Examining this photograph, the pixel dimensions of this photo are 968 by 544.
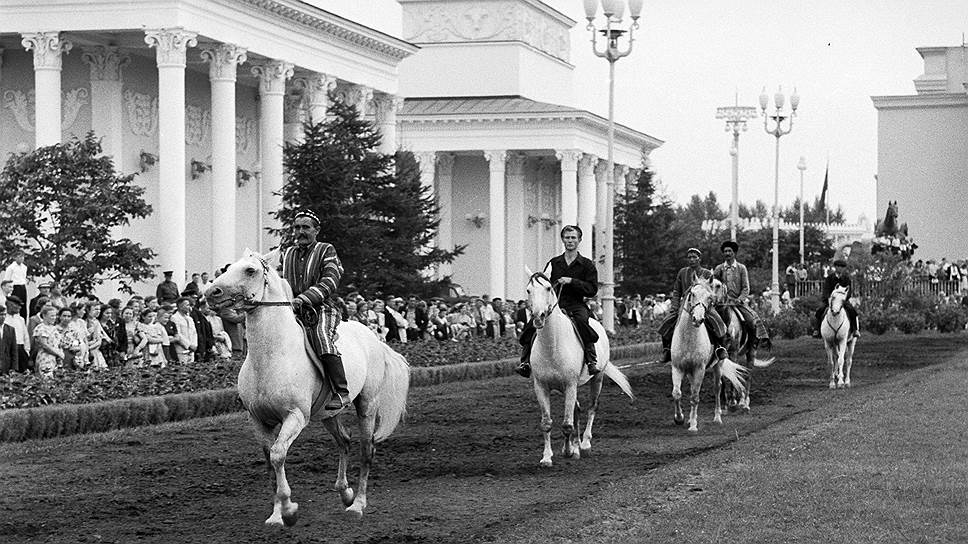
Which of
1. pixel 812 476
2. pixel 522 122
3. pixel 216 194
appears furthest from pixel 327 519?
pixel 522 122

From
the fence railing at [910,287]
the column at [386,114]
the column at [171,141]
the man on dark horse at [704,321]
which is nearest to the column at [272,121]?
the column at [171,141]

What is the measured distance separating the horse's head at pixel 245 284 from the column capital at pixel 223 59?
112 ft

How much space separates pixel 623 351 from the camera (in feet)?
138

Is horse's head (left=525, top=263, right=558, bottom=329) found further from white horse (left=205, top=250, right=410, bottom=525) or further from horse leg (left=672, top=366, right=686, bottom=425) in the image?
horse leg (left=672, top=366, right=686, bottom=425)

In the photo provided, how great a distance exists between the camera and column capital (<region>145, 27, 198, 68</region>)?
42.7m

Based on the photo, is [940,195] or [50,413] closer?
[50,413]

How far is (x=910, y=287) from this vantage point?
173ft

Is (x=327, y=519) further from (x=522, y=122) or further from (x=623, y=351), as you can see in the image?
(x=522, y=122)

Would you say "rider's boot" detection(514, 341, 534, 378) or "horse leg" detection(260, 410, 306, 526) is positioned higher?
"rider's boot" detection(514, 341, 534, 378)

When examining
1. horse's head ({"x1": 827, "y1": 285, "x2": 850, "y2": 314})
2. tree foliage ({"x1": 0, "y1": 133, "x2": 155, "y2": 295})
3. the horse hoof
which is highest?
tree foliage ({"x1": 0, "y1": 133, "x2": 155, "y2": 295})

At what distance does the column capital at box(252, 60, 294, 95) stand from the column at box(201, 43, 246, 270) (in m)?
3.22

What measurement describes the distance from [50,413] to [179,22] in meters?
24.1

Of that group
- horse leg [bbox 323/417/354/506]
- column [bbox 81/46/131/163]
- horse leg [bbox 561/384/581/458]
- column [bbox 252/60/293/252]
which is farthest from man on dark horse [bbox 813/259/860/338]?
column [bbox 81/46/131/163]

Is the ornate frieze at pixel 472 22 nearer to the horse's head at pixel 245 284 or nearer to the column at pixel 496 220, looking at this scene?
the column at pixel 496 220
